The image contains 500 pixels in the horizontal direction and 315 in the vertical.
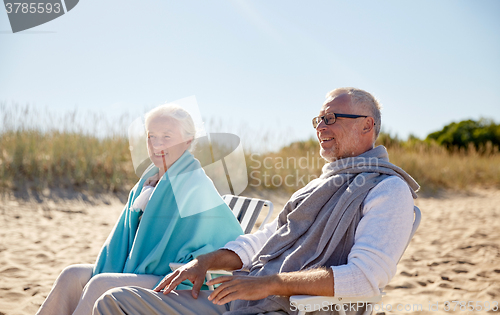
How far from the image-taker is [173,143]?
2373 mm

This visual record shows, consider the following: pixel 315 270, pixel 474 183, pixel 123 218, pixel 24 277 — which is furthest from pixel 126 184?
pixel 474 183

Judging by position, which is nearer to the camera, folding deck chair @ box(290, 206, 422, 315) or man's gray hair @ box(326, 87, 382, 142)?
folding deck chair @ box(290, 206, 422, 315)

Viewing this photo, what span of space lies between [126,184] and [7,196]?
2041 millimetres

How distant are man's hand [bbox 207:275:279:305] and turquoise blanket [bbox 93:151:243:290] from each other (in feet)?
1.92

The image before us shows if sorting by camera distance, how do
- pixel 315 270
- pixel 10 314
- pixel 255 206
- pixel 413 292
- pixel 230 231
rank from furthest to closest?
1. pixel 413 292
2. pixel 255 206
3. pixel 10 314
4. pixel 230 231
5. pixel 315 270

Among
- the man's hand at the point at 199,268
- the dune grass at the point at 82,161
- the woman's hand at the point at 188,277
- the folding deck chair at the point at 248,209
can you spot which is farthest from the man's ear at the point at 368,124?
the dune grass at the point at 82,161

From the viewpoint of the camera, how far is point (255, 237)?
2.14m

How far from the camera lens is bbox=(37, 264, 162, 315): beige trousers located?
72.2 inches

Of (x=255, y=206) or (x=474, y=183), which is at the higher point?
(x=255, y=206)

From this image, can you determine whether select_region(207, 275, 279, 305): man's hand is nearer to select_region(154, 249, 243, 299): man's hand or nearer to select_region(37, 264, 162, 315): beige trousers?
select_region(154, 249, 243, 299): man's hand

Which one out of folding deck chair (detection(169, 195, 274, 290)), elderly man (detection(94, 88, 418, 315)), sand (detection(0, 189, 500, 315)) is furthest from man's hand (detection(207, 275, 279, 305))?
sand (detection(0, 189, 500, 315))

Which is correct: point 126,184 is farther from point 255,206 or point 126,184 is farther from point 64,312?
point 64,312

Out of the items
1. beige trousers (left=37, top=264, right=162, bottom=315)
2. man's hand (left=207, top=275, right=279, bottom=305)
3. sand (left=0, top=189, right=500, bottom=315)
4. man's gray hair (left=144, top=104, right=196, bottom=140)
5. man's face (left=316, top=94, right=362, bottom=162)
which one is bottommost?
Answer: sand (left=0, top=189, right=500, bottom=315)

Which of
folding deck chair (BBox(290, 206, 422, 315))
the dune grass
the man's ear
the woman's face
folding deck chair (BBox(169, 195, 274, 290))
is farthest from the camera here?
the dune grass
